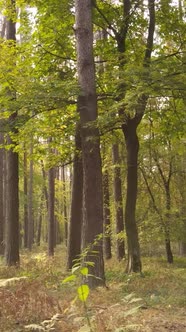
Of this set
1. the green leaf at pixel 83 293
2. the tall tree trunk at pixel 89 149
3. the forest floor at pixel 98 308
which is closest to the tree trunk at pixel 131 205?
the forest floor at pixel 98 308

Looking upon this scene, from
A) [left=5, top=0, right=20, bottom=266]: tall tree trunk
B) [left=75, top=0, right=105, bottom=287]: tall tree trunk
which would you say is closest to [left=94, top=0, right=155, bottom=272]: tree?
[left=75, top=0, right=105, bottom=287]: tall tree trunk

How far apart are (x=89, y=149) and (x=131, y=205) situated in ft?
10.8

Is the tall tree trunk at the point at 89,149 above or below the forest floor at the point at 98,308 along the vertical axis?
above

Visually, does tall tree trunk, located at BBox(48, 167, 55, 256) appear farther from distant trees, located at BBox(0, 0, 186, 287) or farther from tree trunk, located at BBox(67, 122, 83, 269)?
tree trunk, located at BBox(67, 122, 83, 269)

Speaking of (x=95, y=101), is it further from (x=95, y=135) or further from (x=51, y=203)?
(x=51, y=203)

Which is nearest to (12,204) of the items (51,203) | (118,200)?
(118,200)

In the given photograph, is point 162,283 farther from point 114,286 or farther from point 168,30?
point 168,30

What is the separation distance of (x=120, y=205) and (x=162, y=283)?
6675mm

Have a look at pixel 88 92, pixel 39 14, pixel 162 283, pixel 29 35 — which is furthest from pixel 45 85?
pixel 162 283

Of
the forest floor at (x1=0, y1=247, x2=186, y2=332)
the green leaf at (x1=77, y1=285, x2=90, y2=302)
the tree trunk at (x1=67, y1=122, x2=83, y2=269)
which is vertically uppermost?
the tree trunk at (x1=67, y1=122, x2=83, y2=269)

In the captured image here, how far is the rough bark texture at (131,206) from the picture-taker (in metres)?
11.5

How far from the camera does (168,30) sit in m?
12.1

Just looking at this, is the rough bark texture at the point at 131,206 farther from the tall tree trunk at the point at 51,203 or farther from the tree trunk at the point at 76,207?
the tall tree trunk at the point at 51,203

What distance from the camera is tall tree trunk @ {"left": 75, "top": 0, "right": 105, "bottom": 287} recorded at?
8914 mm
